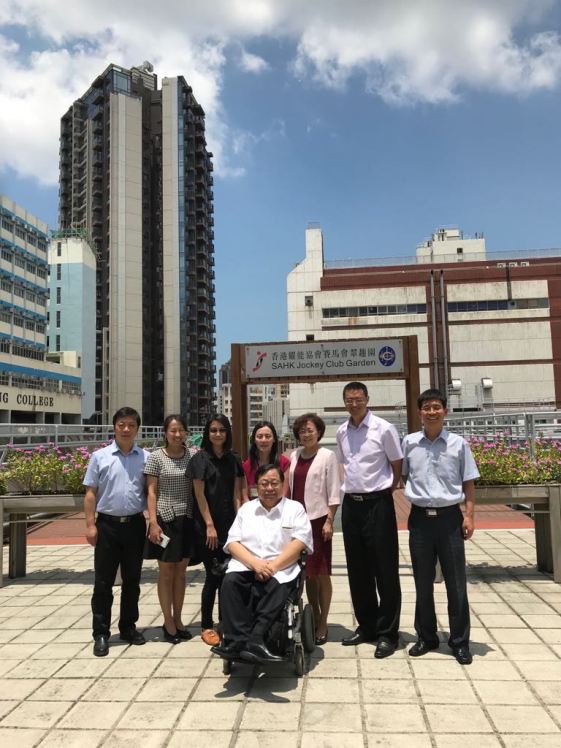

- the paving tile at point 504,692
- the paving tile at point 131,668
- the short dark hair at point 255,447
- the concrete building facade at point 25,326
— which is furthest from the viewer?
the concrete building facade at point 25,326

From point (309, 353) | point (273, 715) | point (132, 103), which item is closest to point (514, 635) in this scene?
point (273, 715)

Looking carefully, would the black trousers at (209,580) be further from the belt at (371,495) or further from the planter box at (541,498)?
the planter box at (541,498)

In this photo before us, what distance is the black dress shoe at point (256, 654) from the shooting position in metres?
3.15

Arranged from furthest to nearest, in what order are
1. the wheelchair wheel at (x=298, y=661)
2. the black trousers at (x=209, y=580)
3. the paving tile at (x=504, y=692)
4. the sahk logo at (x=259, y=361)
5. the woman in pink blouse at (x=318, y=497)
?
the sahk logo at (x=259, y=361) → the black trousers at (x=209, y=580) → the woman in pink blouse at (x=318, y=497) → the wheelchair wheel at (x=298, y=661) → the paving tile at (x=504, y=692)

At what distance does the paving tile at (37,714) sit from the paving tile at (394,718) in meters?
1.68

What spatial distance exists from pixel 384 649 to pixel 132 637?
1855 millimetres

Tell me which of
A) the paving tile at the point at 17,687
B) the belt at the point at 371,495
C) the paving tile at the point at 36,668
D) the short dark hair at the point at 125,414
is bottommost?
the paving tile at the point at 36,668

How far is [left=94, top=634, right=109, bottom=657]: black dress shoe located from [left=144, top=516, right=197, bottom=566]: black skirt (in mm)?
621

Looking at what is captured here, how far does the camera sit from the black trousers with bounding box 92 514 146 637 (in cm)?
404

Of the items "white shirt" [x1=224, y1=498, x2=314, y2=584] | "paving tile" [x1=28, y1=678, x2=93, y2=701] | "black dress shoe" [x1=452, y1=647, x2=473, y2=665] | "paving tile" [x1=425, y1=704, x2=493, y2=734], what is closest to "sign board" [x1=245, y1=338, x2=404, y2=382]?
"white shirt" [x1=224, y1=498, x2=314, y2=584]

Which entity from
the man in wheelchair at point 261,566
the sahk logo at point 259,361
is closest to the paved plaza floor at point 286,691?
the man in wheelchair at point 261,566

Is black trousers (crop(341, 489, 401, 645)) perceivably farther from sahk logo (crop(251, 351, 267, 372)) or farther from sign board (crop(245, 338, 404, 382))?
sahk logo (crop(251, 351, 267, 372))

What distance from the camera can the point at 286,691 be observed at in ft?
10.6

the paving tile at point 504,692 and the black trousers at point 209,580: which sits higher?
the black trousers at point 209,580
